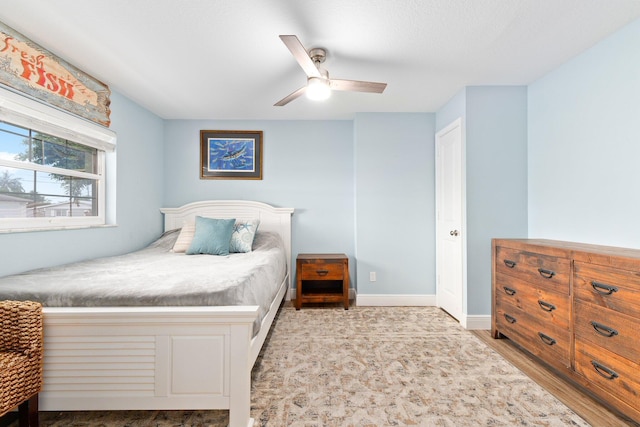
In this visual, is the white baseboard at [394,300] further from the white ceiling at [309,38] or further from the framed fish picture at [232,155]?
the white ceiling at [309,38]

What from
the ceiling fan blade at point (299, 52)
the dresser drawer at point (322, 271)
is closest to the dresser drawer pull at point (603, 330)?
the dresser drawer at point (322, 271)

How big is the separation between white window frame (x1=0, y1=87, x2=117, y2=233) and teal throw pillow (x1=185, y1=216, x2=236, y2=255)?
0.86m

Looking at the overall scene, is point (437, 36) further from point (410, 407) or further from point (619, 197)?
point (410, 407)

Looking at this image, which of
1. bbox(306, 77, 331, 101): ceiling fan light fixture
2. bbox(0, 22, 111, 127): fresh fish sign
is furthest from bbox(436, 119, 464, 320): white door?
bbox(0, 22, 111, 127): fresh fish sign

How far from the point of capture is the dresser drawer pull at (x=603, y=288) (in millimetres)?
1514

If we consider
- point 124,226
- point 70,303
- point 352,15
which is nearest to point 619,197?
point 352,15

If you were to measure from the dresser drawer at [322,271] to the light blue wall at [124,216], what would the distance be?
6.16 ft

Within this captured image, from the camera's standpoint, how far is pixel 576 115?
7.30ft

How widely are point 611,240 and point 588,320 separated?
68 cm

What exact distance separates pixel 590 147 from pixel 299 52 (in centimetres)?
218

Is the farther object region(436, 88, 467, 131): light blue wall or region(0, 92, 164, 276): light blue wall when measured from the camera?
region(436, 88, 467, 131): light blue wall

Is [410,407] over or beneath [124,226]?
beneath

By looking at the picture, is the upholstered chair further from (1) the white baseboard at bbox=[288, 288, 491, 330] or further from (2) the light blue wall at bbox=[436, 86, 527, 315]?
(2) the light blue wall at bbox=[436, 86, 527, 315]

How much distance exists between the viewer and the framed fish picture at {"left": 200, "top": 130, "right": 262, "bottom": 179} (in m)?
3.72
